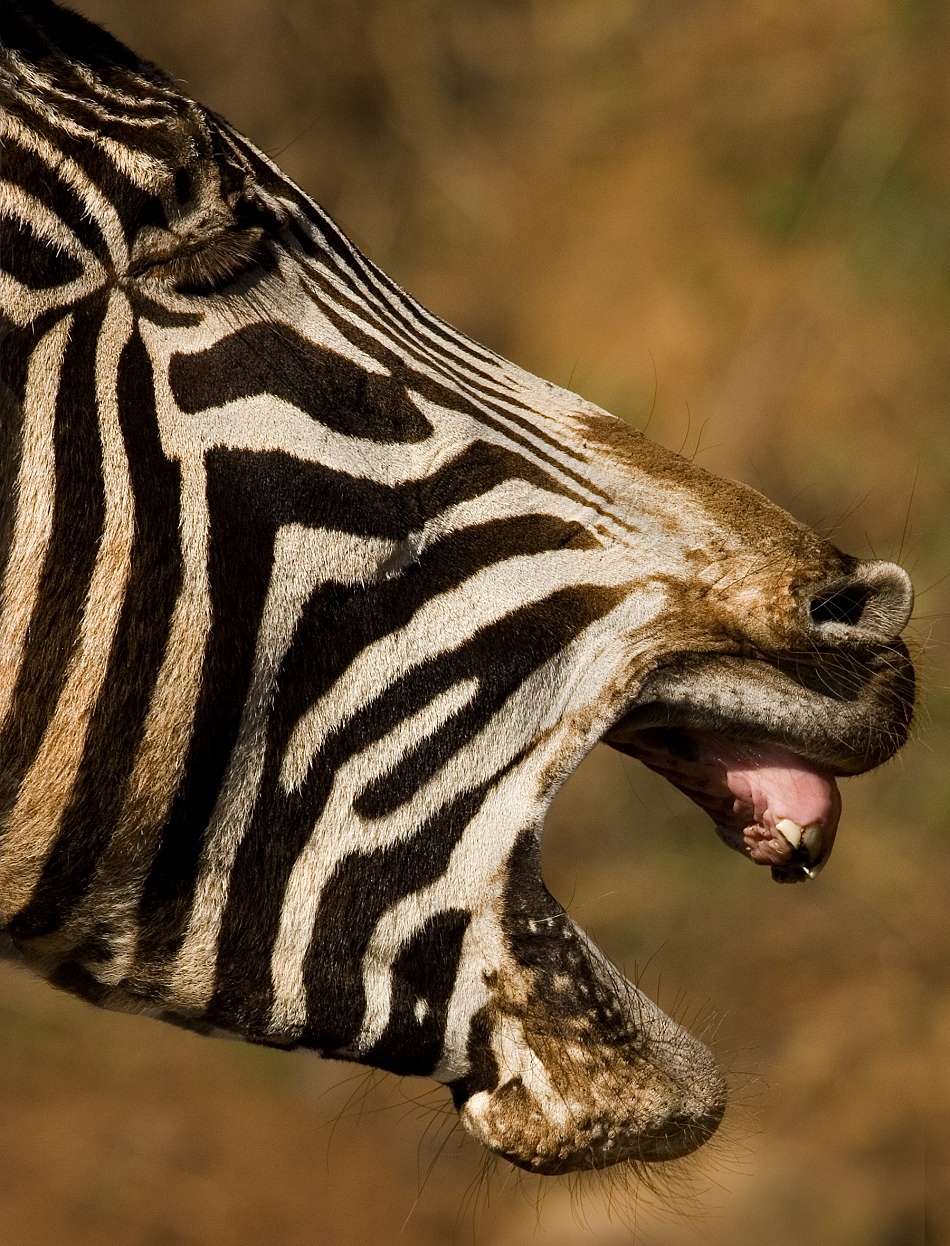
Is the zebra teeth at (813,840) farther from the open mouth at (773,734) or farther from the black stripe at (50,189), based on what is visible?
the black stripe at (50,189)

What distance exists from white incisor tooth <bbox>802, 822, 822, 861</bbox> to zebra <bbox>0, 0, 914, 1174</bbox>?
133 mm

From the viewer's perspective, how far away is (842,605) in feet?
7.72

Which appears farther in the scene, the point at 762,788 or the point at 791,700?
the point at 762,788

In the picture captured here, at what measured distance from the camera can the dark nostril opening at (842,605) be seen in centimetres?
230

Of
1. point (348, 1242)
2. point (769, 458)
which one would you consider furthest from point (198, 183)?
point (769, 458)

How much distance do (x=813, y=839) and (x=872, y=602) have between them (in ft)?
1.39

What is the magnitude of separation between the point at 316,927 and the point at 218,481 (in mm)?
696

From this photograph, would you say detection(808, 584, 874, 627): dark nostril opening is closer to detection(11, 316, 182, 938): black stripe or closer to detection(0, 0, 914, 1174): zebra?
detection(0, 0, 914, 1174): zebra

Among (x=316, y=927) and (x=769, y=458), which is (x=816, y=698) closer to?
(x=316, y=927)

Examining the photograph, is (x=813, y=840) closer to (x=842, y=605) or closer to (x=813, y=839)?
(x=813, y=839)

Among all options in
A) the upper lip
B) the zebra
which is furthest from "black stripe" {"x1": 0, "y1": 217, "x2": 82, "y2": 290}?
the upper lip

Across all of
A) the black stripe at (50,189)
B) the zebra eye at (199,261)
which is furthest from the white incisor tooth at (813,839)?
the black stripe at (50,189)

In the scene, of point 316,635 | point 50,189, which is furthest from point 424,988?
point 50,189

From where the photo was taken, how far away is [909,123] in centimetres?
895
